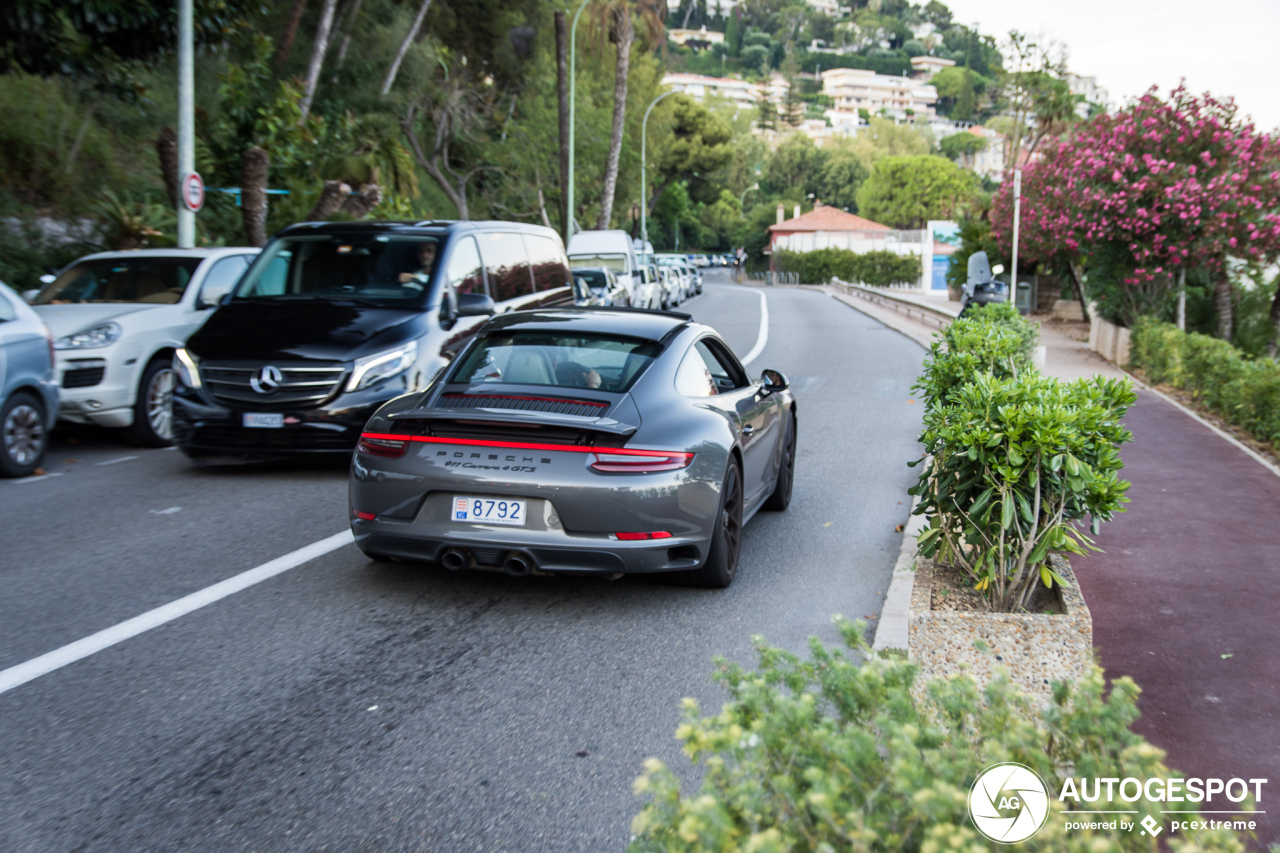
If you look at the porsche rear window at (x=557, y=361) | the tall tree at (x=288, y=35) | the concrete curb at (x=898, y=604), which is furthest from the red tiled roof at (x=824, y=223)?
the porsche rear window at (x=557, y=361)

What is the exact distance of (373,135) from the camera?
102 ft

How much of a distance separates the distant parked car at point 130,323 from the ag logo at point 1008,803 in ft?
30.1

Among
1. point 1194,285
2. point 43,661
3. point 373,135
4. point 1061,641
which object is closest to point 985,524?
point 1061,641

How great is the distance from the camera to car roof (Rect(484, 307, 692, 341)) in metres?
6.76

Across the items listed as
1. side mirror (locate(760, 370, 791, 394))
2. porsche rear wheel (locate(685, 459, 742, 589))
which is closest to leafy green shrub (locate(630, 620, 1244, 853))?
porsche rear wheel (locate(685, 459, 742, 589))

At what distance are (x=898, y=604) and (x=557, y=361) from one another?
228cm

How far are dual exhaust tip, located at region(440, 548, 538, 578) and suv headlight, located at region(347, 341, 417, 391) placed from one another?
3583 millimetres

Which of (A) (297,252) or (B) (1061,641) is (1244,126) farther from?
(B) (1061,641)

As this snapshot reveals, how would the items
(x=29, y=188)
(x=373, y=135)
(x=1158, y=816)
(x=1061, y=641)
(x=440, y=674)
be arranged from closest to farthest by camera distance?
(x=1158, y=816) → (x=1061, y=641) → (x=440, y=674) → (x=29, y=188) → (x=373, y=135)

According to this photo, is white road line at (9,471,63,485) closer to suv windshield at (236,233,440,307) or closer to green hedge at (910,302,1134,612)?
suv windshield at (236,233,440,307)

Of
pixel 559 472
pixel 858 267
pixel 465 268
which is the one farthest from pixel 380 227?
pixel 858 267

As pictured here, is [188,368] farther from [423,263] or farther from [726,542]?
[726,542]

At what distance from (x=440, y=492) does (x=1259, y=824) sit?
3683mm

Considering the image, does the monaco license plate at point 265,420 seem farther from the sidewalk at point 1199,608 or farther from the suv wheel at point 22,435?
the sidewalk at point 1199,608
